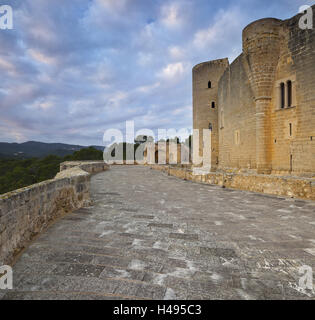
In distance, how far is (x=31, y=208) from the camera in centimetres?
293

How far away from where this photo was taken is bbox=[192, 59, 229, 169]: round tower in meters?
21.0

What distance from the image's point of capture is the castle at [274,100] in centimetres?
941

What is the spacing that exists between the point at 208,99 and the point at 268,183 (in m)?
16.2

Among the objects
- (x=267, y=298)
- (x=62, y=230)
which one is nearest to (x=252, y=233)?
(x=267, y=298)

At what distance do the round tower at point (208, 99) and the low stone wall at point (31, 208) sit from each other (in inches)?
698

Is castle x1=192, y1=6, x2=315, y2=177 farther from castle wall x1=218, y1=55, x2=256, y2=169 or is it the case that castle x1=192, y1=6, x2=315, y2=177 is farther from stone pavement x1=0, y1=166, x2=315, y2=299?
stone pavement x1=0, y1=166, x2=315, y2=299

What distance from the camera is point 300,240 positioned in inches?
122

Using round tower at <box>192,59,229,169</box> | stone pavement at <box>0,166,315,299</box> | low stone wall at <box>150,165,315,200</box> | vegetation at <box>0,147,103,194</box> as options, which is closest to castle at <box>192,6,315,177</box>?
low stone wall at <box>150,165,315,200</box>

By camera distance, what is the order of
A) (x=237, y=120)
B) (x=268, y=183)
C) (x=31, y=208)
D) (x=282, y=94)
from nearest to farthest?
(x=31, y=208), (x=268, y=183), (x=282, y=94), (x=237, y=120)

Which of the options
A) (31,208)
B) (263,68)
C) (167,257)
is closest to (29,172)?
(263,68)

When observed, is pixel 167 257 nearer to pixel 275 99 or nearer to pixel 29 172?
pixel 275 99

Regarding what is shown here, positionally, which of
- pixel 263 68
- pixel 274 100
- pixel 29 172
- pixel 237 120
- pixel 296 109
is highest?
pixel 263 68

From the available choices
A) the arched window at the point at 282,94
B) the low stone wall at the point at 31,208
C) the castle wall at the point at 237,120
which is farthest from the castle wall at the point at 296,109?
the low stone wall at the point at 31,208

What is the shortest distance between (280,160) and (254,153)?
1.69 meters
